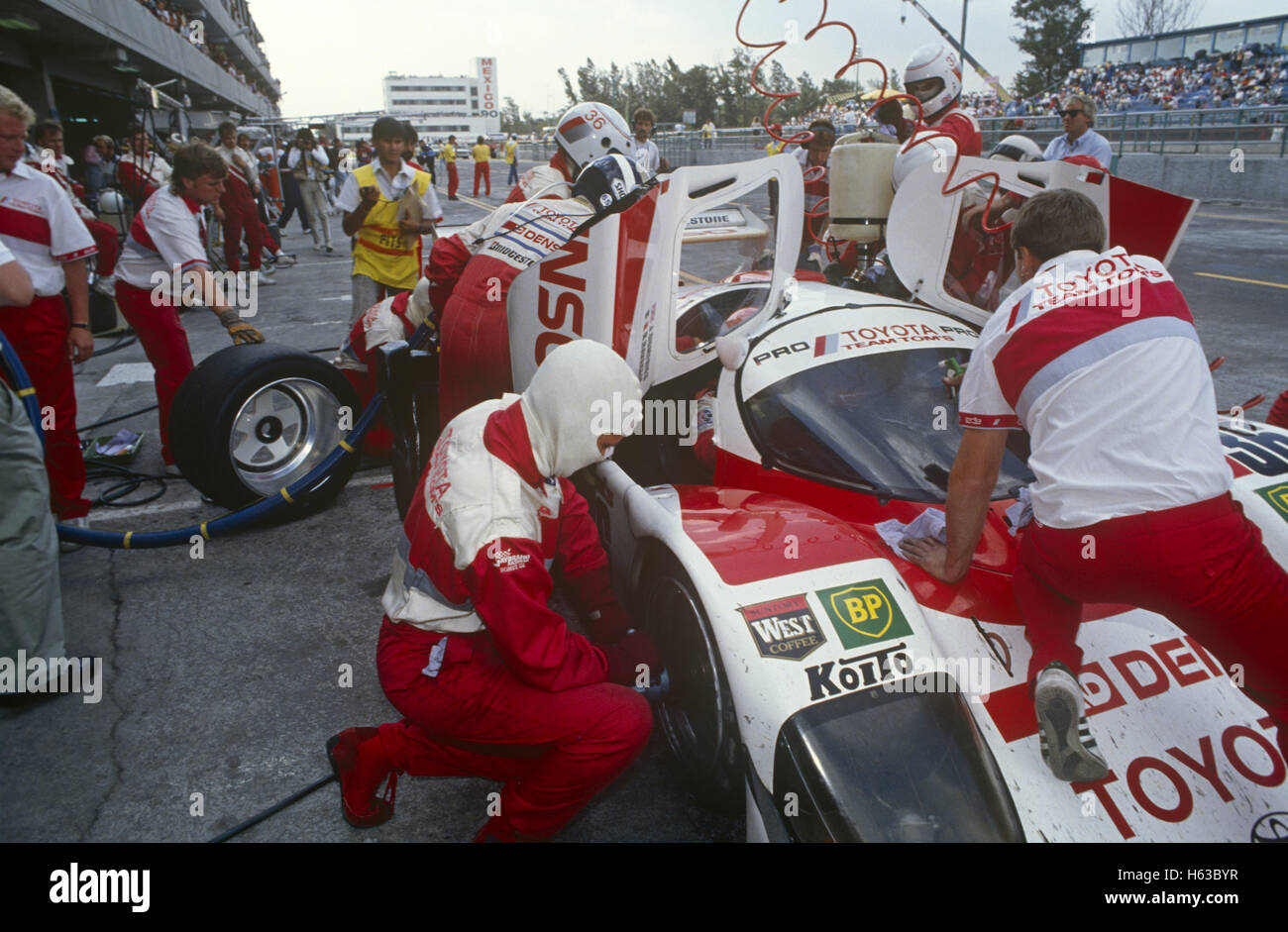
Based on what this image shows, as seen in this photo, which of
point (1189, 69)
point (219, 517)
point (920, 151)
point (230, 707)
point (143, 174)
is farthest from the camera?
point (1189, 69)

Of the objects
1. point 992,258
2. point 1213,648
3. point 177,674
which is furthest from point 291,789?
point 992,258

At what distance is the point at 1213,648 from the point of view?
1774 mm

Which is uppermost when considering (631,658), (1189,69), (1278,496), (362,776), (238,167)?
(1189,69)

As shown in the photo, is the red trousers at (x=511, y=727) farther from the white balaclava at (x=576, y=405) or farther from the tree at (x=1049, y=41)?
the tree at (x=1049, y=41)

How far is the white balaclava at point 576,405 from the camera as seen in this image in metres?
1.92

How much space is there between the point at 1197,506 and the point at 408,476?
121 inches

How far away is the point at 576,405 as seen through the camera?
192 centimetres

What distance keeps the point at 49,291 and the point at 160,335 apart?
771 millimetres

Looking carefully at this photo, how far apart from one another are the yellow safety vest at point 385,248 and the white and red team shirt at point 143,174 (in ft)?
18.0
